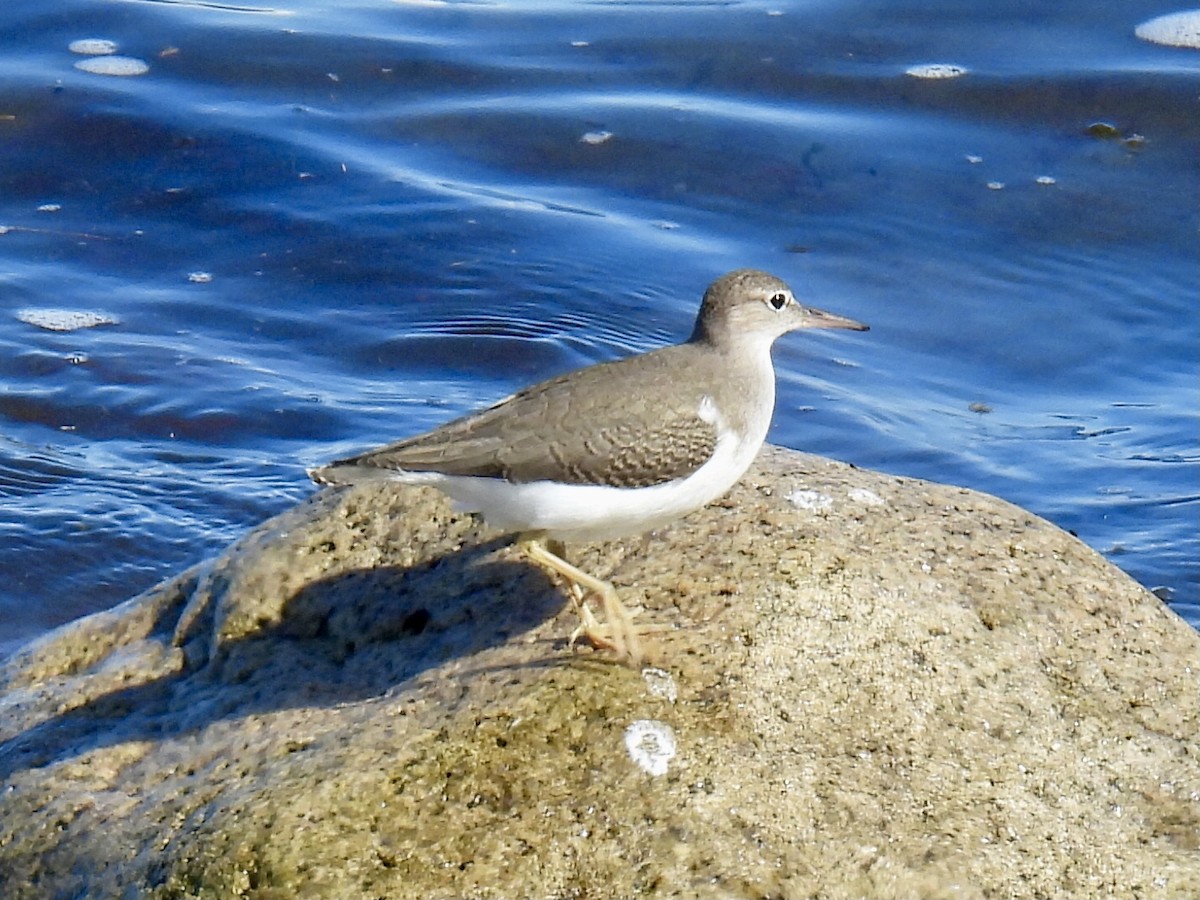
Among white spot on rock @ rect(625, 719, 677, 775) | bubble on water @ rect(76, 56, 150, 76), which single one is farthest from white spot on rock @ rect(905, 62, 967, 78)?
white spot on rock @ rect(625, 719, 677, 775)

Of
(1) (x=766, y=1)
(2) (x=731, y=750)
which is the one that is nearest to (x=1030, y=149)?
(1) (x=766, y=1)

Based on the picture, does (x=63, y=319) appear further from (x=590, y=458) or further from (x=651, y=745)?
(x=651, y=745)

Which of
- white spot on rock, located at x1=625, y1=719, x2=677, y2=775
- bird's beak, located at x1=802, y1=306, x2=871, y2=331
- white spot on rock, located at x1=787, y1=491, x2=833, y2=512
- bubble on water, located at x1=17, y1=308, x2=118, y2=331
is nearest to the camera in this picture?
white spot on rock, located at x1=625, y1=719, x2=677, y2=775

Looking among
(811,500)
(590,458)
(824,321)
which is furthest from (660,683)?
(824,321)

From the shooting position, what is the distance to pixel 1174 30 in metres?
12.7

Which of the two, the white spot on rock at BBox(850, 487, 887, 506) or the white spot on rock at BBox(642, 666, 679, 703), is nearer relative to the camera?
the white spot on rock at BBox(642, 666, 679, 703)

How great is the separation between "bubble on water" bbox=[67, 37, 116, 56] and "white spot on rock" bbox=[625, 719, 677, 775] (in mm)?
10071

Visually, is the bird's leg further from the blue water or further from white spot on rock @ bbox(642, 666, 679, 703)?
the blue water

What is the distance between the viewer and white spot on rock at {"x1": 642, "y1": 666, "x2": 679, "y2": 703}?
4.40 metres

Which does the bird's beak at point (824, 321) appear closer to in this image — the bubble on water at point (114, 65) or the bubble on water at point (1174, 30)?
the bubble on water at point (1174, 30)

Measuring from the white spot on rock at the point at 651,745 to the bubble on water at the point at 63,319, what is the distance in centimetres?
627

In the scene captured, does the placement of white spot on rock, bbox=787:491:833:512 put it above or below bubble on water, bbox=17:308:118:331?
above

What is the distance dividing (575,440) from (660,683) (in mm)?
895

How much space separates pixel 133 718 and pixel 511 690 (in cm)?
139
